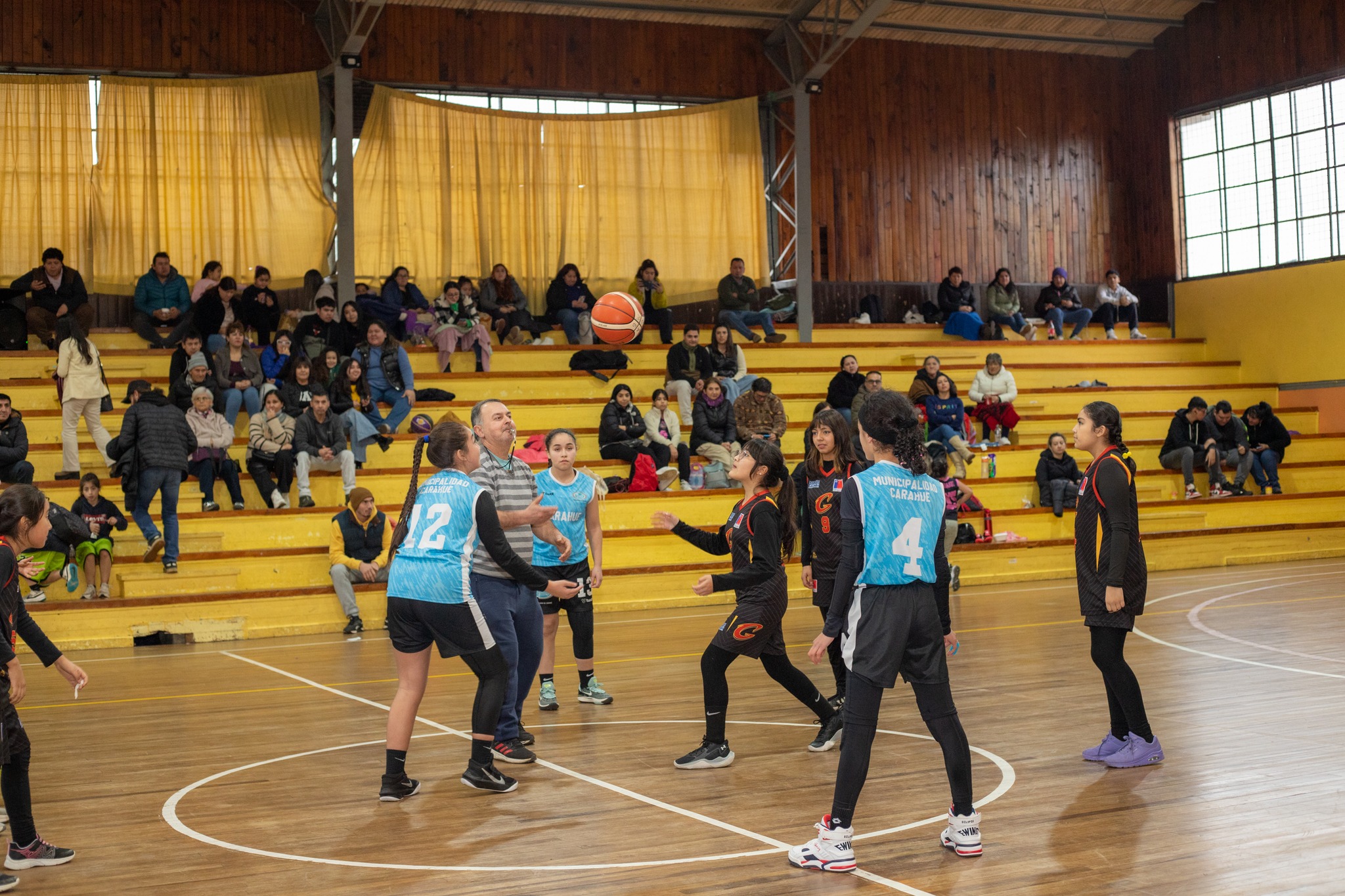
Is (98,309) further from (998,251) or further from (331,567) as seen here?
(998,251)

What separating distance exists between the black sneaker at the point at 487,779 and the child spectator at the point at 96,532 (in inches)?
264

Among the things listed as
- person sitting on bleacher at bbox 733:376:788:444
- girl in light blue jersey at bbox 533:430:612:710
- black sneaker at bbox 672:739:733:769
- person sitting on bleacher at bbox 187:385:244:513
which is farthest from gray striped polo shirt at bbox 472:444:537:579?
person sitting on bleacher at bbox 733:376:788:444

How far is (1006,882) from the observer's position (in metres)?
3.70

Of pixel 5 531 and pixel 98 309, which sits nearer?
pixel 5 531

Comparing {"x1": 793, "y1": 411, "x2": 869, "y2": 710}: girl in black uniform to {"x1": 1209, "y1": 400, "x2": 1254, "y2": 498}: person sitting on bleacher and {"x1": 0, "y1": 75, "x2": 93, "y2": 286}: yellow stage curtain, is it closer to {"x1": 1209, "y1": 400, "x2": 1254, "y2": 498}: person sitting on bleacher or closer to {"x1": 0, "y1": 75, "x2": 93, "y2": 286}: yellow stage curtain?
{"x1": 1209, "y1": 400, "x2": 1254, "y2": 498}: person sitting on bleacher

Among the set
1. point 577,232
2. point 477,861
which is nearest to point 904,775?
point 477,861

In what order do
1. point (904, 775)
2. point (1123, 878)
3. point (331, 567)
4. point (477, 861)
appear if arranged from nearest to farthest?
point (1123, 878)
point (477, 861)
point (904, 775)
point (331, 567)

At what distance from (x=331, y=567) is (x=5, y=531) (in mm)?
6522

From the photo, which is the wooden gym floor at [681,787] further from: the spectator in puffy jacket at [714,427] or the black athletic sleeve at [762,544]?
the spectator in puffy jacket at [714,427]

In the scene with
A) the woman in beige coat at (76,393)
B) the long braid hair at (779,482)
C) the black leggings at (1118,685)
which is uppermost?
the woman in beige coat at (76,393)

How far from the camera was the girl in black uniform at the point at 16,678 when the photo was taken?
13.5ft

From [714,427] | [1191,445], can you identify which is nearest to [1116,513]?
[714,427]

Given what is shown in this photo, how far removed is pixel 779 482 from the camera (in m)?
5.62

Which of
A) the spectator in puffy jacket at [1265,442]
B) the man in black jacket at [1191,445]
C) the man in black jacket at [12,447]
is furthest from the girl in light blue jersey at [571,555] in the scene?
the spectator in puffy jacket at [1265,442]
